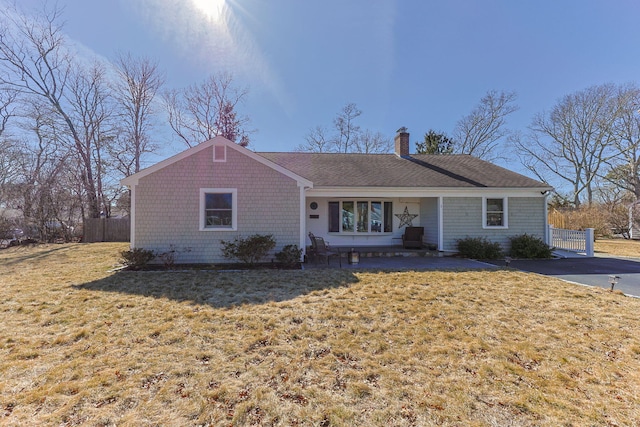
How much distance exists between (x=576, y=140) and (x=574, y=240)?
1053 inches

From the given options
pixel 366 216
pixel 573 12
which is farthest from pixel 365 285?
pixel 573 12

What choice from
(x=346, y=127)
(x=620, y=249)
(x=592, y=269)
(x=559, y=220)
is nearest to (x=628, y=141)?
(x=559, y=220)

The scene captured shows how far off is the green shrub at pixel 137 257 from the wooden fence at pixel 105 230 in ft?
41.4

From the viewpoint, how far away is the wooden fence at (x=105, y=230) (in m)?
18.3

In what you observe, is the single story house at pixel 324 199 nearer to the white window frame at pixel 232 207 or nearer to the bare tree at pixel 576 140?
the white window frame at pixel 232 207

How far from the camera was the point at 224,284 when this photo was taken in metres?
6.64

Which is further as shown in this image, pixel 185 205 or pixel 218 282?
pixel 185 205

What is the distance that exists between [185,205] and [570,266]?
41.7 ft

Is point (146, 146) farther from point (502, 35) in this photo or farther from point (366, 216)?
point (502, 35)

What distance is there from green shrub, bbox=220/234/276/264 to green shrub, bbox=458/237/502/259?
24.0ft

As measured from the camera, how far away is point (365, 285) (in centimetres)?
654

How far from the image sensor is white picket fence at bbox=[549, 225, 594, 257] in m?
11.0

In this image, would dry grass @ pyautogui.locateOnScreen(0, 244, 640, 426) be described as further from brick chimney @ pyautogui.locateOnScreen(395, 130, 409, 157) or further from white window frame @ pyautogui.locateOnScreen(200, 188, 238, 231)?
brick chimney @ pyautogui.locateOnScreen(395, 130, 409, 157)

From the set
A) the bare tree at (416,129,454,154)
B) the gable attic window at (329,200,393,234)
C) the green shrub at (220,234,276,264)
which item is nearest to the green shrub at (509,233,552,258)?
the gable attic window at (329,200,393,234)
